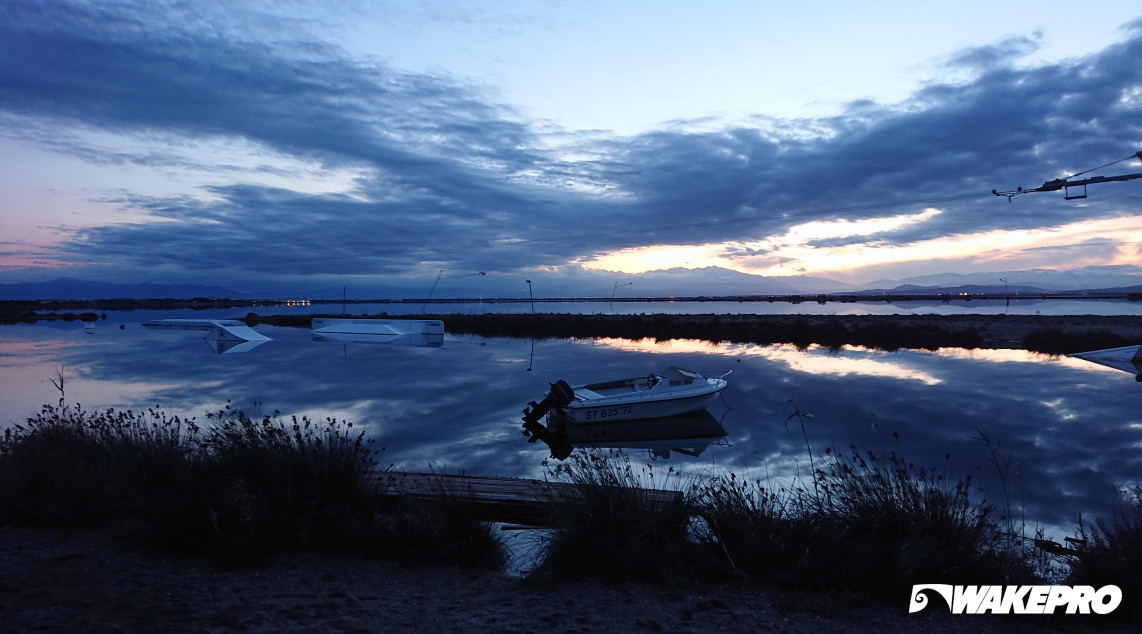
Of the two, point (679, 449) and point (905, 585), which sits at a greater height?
point (905, 585)

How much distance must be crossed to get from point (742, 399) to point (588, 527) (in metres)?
17.9

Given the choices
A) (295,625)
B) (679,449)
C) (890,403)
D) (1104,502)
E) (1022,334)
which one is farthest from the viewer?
(1022,334)

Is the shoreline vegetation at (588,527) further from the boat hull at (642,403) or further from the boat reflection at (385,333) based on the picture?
the boat reflection at (385,333)

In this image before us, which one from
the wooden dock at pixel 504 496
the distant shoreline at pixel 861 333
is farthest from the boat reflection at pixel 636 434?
the distant shoreline at pixel 861 333

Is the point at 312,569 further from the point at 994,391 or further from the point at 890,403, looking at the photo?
the point at 994,391

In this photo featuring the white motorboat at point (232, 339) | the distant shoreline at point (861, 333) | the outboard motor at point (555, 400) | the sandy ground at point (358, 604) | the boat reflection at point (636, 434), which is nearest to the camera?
the sandy ground at point (358, 604)

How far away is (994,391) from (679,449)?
1554cm

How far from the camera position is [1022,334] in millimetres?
54156

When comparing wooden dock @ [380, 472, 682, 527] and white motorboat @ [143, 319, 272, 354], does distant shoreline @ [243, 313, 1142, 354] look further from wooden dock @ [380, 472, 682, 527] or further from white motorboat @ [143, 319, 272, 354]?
wooden dock @ [380, 472, 682, 527]

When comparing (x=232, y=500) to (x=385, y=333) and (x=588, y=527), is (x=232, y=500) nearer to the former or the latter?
(x=588, y=527)

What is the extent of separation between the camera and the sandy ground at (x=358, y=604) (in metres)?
5.65

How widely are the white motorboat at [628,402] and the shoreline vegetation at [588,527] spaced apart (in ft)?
33.9

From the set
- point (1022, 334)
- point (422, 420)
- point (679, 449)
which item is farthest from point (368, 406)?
point (1022, 334)

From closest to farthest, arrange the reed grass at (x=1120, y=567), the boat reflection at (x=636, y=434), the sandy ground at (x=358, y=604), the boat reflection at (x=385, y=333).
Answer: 1. the sandy ground at (x=358, y=604)
2. the reed grass at (x=1120, y=567)
3. the boat reflection at (x=636, y=434)
4. the boat reflection at (x=385, y=333)
